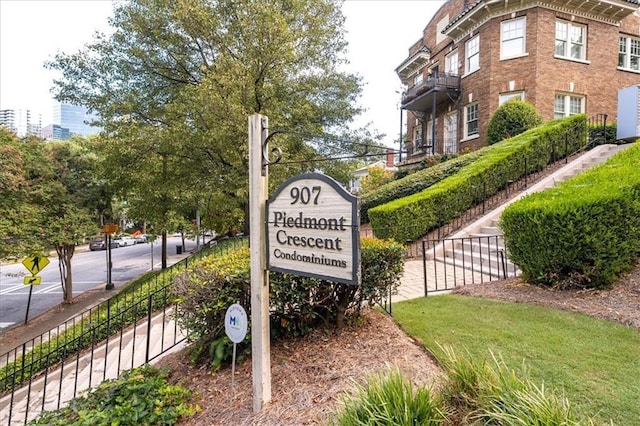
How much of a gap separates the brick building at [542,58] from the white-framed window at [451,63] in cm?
69

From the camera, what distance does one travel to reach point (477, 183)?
9.66 metres

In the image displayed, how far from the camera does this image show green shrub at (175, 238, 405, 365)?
348cm

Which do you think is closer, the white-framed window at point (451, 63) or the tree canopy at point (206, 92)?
the tree canopy at point (206, 92)

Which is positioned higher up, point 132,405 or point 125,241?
point 132,405

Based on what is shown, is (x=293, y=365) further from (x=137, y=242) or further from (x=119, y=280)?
(x=137, y=242)

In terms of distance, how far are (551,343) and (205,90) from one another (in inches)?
331

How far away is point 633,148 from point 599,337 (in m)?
5.48

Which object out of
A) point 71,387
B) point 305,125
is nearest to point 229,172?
point 305,125

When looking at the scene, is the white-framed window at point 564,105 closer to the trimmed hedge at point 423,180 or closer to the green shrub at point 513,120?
the green shrub at point 513,120

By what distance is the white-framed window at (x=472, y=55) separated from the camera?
16.9 m

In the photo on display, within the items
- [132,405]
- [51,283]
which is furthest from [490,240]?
[51,283]

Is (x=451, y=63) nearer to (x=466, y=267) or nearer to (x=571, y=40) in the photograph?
(x=571, y=40)

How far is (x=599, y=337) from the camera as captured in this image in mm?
3475

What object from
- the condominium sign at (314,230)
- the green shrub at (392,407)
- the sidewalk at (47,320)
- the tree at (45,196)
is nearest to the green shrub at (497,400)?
the green shrub at (392,407)
